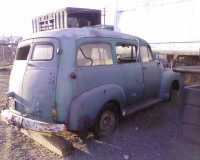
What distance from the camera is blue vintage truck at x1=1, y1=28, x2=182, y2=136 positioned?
4426mm

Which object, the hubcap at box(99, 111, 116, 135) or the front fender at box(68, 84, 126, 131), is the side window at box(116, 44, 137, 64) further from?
the hubcap at box(99, 111, 116, 135)

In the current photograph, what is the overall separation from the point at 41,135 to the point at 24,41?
1.74m

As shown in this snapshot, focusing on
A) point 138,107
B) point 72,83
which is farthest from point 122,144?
point 72,83

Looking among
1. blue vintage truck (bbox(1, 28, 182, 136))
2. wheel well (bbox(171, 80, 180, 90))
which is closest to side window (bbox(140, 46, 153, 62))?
blue vintage truck (bbox(1, 28, 182, 136))

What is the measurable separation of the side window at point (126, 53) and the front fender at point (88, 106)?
2.96 ft

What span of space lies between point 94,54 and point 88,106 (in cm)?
101

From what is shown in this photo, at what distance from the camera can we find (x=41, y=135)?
503 centimetres

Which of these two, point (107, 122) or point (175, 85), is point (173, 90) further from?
point (107, 122)

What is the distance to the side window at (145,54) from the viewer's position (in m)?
6.27

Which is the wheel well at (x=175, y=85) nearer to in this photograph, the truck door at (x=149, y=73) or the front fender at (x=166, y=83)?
the front fender at (x=166, y=83)

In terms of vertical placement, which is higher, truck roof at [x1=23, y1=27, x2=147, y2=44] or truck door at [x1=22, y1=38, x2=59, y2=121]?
truck roof at [x1=23, y1=27, x2=147, y2=44]

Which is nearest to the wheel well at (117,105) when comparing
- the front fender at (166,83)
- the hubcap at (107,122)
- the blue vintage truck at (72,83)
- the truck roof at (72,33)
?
the blue vintage truck at (72,83)

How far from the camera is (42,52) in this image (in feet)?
15.8

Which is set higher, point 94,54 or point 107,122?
point 94,54
